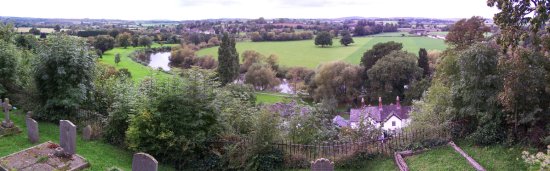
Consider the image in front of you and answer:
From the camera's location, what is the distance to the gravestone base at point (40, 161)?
36.0 feet

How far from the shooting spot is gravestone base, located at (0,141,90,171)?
1098 centimetres

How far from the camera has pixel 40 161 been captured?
11.3 meters

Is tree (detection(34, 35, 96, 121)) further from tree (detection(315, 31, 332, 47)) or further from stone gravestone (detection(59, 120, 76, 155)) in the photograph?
tree (detection(315, 31, 332, 47))

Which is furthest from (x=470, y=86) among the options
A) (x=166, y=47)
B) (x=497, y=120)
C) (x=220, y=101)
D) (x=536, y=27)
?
(x=166, y=47)

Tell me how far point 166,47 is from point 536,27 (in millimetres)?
100950

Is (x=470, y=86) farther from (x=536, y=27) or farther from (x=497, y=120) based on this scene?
(x=536, y=27)

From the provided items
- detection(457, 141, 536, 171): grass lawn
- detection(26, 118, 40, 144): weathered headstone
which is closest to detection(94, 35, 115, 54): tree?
detection(26, 118, 40, 144): weathered headstone

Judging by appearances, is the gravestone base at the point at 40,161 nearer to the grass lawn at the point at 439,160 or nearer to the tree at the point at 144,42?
the grass lawn at the point at 439,160

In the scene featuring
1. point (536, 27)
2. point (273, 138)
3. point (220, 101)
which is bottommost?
point (273, 138)

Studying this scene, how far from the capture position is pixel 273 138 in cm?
1274

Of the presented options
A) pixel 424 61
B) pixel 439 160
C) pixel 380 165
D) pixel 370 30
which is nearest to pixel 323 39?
pixel 370 30

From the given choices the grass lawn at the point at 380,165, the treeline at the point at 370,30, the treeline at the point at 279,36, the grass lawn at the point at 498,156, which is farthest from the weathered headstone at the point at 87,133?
the treeline at the point at 370,30

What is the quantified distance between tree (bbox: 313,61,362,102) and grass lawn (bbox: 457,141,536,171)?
127 ft

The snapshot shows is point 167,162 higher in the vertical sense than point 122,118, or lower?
lower
